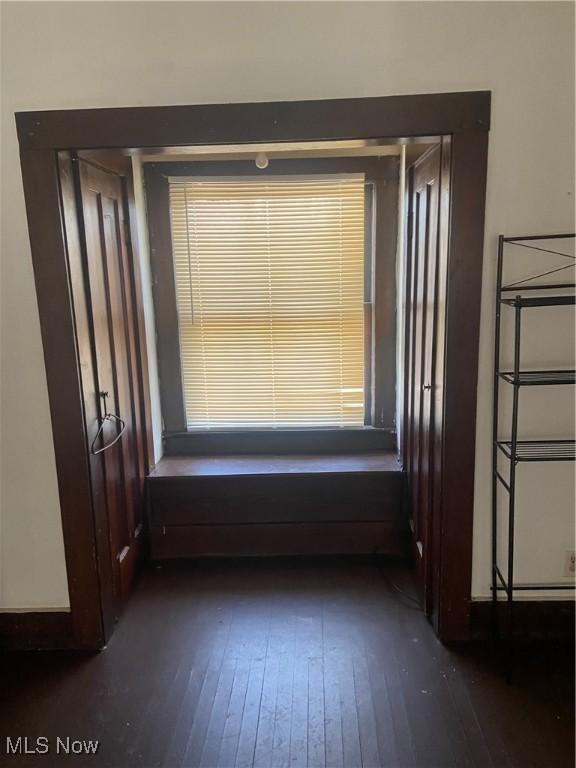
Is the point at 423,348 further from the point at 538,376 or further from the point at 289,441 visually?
the point at 289,441

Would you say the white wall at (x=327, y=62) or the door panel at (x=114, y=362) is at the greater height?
the white wall at (x=327, y=62)

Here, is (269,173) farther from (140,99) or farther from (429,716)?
(429,716)

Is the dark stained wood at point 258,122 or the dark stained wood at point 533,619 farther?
the dark stained wood at point 533,619

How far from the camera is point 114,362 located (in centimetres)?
237

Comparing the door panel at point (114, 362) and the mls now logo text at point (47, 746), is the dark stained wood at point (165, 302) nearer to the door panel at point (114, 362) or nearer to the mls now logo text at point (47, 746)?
the door panel at point (114, 362)

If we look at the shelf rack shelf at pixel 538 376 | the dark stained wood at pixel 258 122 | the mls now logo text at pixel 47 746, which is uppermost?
the dark stained wood at pixel 258 122

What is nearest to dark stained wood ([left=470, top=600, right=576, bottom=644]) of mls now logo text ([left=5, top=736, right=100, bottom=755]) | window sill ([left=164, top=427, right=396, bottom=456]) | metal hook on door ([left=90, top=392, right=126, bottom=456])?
window sill ([left=164, top=427, right=396, bottom=456])

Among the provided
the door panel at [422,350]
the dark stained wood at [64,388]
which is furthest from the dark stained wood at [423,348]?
the dark stained wood at [64,388]

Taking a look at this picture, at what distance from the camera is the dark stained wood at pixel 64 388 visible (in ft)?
6.25

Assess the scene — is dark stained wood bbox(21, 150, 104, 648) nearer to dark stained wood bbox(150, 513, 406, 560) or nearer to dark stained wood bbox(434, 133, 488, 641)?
dark stained wood bbox(150, 513, 406, 560)

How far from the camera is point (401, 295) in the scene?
112 inches

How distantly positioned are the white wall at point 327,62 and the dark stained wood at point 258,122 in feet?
0.15

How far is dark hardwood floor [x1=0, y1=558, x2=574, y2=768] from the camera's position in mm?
1734

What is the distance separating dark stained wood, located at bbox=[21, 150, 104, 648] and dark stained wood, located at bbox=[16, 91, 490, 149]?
0.12m
